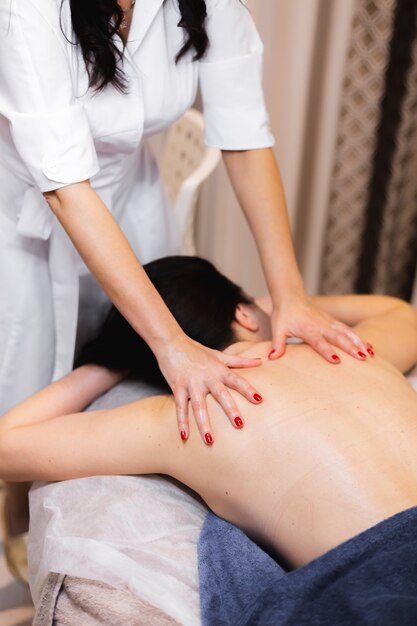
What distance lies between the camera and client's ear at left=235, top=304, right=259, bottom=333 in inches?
56.7

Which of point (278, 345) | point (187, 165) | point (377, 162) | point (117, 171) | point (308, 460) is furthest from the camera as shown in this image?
point (377, 162)

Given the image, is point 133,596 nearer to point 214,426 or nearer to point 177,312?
point 214,426

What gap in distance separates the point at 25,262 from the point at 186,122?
0.88 m

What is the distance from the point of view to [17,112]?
1272mm

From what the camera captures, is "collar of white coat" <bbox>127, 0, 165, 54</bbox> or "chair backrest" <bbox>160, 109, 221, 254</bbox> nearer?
"collar of white coat" <bbox>127, 0, 165, 54</bbox>

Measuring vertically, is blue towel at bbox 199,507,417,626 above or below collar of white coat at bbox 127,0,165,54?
below

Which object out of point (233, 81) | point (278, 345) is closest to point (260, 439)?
point (278, 345)

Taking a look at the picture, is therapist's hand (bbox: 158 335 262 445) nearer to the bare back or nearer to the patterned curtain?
the bare back

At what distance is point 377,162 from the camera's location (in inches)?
99.4

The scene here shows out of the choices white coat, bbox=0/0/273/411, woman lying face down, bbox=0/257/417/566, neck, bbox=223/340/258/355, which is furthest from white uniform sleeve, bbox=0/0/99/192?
neck, bbox=223/340/258/355

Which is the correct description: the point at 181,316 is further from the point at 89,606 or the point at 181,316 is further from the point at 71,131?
the point at 89,606

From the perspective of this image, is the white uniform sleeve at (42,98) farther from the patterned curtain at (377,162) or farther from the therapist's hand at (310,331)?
the patterned curtain at (377,162)

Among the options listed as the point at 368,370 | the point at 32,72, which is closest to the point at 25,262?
the point at 32,72

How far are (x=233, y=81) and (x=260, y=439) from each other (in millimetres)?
775
